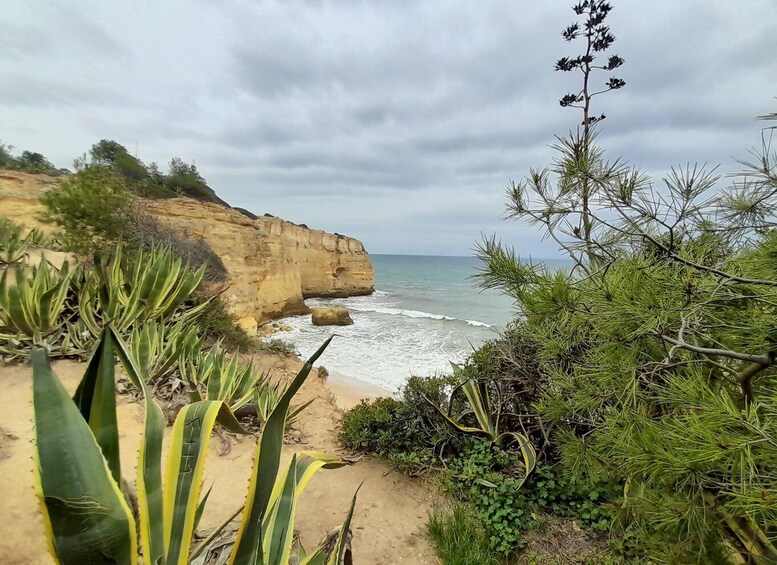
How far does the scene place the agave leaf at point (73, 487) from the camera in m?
0.63

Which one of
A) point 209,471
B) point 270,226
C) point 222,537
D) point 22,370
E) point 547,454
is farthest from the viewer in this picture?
point 270,226

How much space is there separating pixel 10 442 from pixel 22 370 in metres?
1.45

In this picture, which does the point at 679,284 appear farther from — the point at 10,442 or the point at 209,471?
the point at 10,442

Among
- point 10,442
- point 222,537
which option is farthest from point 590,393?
point 10,442

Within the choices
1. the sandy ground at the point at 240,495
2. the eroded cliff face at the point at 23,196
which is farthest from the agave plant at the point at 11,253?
the eroded cliff face at the point at 23,196

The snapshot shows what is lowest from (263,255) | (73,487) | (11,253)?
(73,487)

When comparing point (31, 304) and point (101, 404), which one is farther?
point (31, 304)

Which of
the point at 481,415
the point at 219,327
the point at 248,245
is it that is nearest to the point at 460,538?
the point at 481,415

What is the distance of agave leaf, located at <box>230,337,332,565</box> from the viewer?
89 centimetres

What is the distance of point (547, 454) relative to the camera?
292 centimetres

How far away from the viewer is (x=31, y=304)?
11.7ft

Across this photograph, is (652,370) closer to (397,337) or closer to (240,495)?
(240,495)

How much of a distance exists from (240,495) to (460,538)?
5.11 ft

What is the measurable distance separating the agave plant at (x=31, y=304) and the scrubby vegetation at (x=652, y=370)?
175 inches
